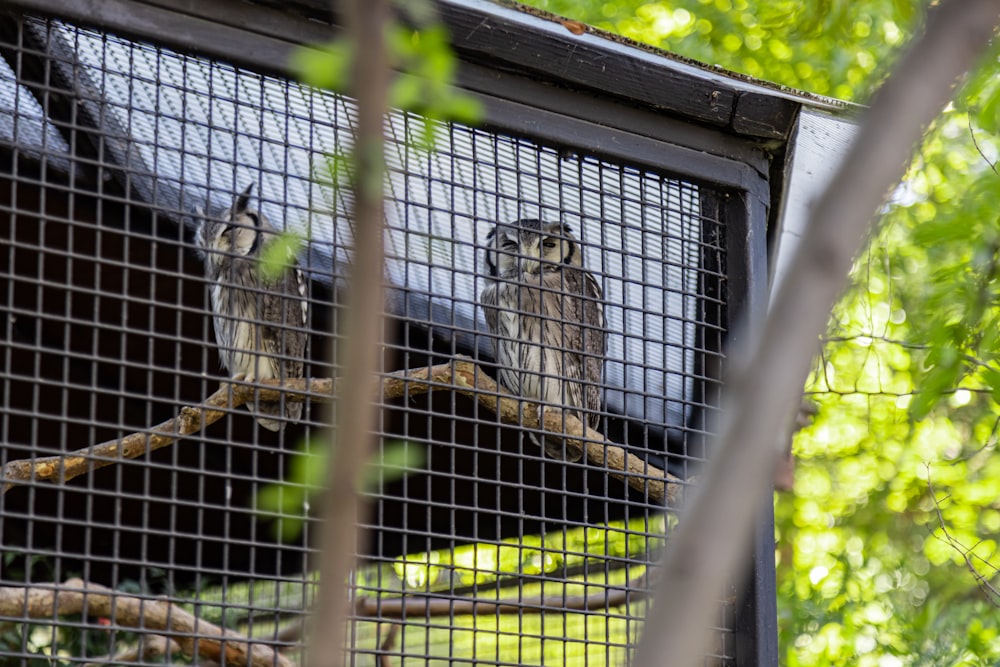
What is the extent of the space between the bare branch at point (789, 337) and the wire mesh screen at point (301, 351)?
101 centimetres

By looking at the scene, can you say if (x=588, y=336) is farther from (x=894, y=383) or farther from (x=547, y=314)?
(x=894, y=383)

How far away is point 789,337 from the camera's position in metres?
0.55

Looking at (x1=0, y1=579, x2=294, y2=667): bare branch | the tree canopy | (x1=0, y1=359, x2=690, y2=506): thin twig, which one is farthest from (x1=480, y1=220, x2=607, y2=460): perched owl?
(x1=0, y1=579, x2=294, y2=667): bare branch

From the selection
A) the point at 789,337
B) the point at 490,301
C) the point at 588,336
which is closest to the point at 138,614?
the point at 490,301

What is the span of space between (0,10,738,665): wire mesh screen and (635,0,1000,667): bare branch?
39.6 inches

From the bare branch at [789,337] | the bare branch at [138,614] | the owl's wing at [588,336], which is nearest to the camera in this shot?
the bare branch at [789,337]

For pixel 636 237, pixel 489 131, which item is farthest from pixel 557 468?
pixel 489 131

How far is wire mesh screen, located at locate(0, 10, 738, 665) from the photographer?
2.05m

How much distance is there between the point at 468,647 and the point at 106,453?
2.90 metres

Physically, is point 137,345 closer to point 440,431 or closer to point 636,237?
point 440,431

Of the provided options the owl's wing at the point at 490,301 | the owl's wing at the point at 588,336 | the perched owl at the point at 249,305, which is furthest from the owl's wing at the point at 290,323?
the owl's wing at the point at 588,336

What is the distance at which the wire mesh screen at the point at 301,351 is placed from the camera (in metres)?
2.05

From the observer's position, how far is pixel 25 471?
2664 millimetres

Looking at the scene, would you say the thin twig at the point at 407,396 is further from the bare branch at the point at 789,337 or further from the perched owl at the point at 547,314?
the bare branch at the point at 789,337
